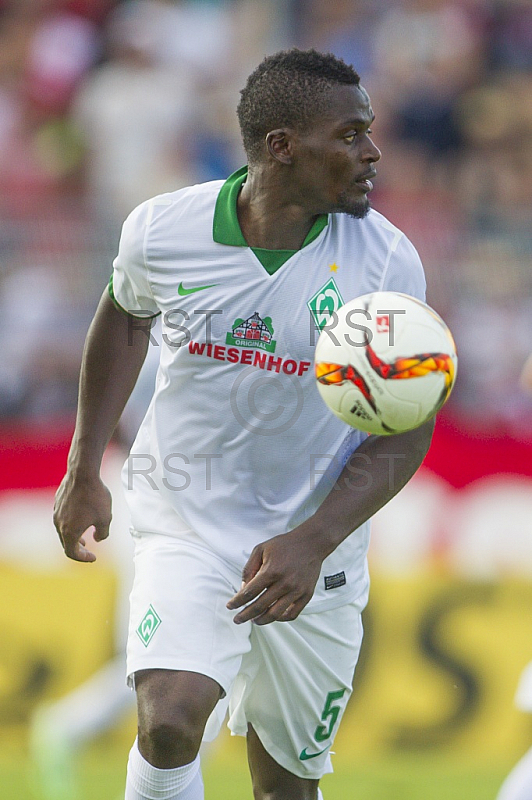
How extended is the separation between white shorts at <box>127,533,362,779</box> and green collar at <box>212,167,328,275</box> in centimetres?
97

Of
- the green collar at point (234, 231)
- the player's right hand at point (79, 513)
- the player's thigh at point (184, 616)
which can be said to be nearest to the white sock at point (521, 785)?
the player's thigh at point (184, 616)

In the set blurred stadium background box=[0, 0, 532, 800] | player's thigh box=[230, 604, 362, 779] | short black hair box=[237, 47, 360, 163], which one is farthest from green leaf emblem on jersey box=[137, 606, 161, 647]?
blurred stadium background box=[0, 0, 532, 800]

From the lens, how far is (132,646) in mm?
3881

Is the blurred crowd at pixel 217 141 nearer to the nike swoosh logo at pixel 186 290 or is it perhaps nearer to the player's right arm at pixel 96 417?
the player's right arm at pixel 96 417

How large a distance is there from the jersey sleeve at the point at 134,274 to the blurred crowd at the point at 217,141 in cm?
358

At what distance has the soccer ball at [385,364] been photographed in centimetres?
362

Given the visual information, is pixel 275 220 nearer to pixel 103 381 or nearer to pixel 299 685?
pixel 103 381

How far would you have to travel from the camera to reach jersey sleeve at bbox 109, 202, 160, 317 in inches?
161

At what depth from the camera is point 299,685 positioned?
4.19m

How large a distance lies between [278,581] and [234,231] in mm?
1172


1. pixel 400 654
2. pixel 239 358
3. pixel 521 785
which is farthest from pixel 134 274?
pixel 400 654

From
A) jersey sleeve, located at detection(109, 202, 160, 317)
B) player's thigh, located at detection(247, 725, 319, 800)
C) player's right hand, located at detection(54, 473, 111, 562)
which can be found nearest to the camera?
jersey sleeve, located at detection(109, 202, 160, 317)

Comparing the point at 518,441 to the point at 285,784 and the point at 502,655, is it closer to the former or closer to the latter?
the point at 502,655

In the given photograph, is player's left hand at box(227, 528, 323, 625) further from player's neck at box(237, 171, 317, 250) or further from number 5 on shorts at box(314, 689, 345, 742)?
player's neck at box(237, 171, 317, 250)
